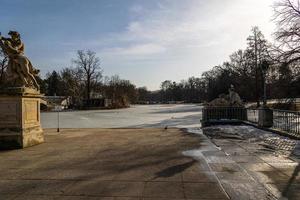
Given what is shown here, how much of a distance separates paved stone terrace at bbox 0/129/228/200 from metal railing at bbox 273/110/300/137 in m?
6.38

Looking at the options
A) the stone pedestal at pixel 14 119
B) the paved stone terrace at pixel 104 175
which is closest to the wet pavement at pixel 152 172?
the paved stone terrace at pixel 104 175

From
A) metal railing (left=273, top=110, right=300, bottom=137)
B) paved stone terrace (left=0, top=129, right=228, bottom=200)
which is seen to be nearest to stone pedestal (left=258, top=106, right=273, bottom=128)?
metal railing (left=273, top=110, right=300, bottom=137)

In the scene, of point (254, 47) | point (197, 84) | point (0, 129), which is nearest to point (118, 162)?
point (0, 129)

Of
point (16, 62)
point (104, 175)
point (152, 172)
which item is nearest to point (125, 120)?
point (16, 62)

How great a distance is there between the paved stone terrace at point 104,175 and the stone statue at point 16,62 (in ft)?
9.34

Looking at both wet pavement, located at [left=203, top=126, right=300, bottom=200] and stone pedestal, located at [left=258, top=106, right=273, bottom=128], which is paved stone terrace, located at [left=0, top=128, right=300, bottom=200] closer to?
wet pavement, located at [left=203, top=126, right=300, bottom=200]

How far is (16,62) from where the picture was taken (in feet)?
44.7

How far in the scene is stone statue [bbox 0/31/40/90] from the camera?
44.1ft

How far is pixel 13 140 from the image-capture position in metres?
12.8

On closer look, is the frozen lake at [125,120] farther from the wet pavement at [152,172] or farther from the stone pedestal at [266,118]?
the wet pavement at [152,172]

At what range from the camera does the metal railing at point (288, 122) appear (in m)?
15.6

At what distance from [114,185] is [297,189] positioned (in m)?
3.41

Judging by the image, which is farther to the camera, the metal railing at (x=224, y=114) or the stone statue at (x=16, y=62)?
the metal railing at (x=224, y=114)

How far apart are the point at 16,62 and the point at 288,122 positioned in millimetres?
12254
